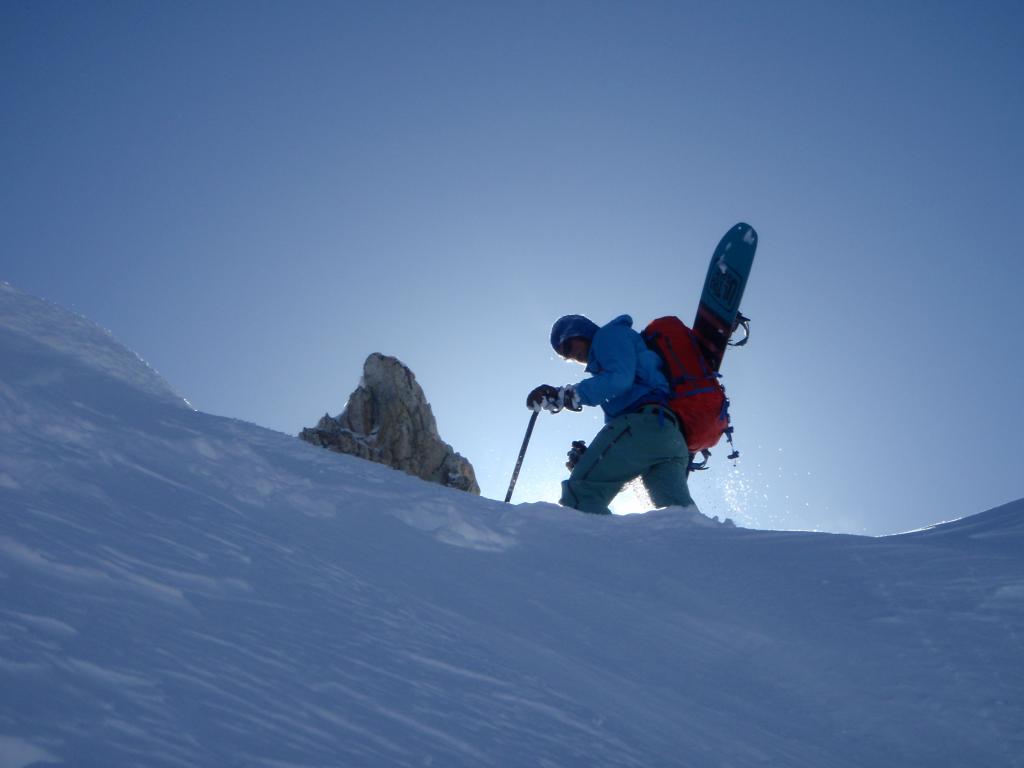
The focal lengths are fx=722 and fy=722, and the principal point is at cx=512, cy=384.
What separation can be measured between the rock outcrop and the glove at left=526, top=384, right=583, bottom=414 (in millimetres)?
17601

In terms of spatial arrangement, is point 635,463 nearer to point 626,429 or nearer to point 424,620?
point 626,429

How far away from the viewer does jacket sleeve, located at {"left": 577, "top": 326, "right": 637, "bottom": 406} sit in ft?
16.4

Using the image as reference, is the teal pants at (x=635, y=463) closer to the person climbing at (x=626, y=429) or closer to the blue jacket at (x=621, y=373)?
the person climbing at (x=626, y=429)

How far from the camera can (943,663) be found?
2.34 metres

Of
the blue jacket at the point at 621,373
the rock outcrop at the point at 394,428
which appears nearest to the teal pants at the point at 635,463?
the blue jacket at the point at 621,373

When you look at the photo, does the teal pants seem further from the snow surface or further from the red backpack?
the snow surface

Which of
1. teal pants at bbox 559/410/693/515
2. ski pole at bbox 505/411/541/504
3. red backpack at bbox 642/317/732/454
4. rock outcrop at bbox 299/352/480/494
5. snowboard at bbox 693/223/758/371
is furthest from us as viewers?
rock outcrop at bbox 299/352/480/494

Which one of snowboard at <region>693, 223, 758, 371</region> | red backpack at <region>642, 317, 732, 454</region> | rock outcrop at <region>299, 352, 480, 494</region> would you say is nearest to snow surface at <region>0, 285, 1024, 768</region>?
red backpack at <region>642, 317, 732, 454</region>

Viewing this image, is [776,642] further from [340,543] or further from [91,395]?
[91,395]

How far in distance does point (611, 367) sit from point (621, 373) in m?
0.08

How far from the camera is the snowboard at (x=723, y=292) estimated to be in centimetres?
604

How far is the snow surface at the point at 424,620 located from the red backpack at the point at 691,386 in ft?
4.73

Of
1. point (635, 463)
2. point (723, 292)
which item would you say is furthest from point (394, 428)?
point (635, 463)

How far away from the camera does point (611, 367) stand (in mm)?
5062
